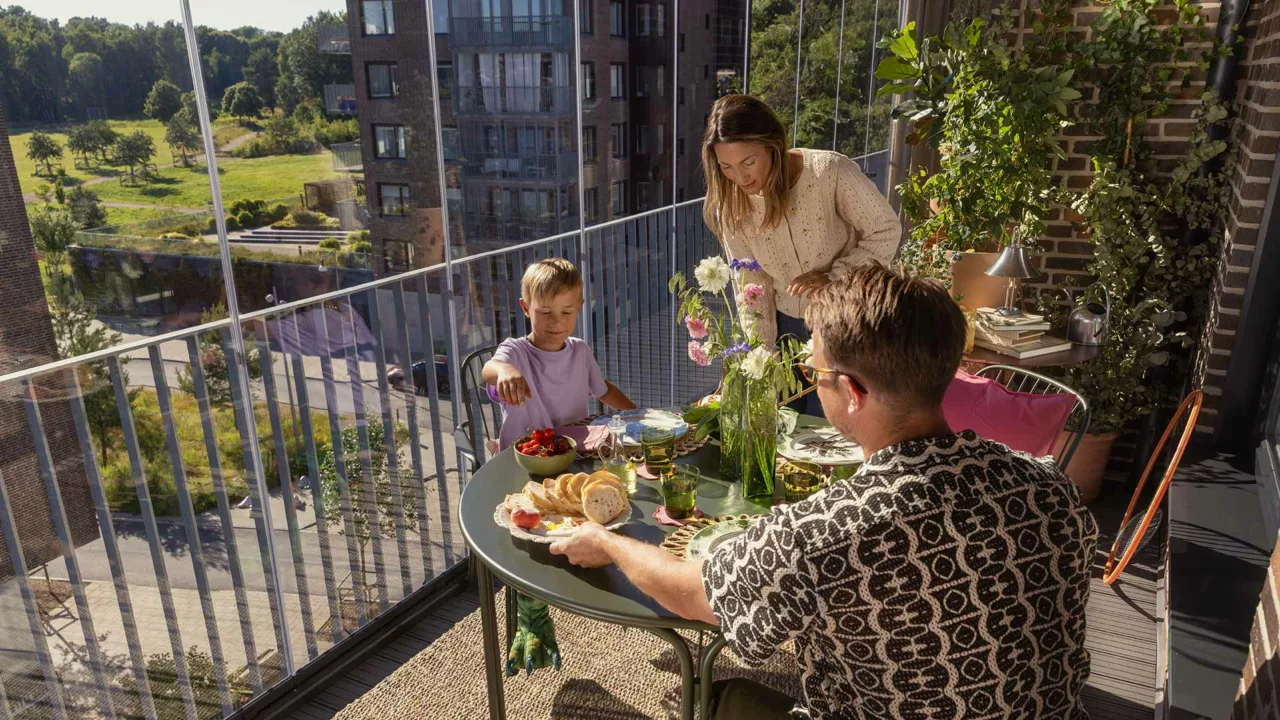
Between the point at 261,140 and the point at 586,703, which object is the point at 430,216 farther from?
the point at 586,703

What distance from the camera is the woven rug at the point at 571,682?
2359mm

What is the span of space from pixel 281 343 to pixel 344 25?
0.94 meters

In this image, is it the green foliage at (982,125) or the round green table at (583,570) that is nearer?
the round green table at (583,570)

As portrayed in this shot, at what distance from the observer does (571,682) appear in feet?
8.05

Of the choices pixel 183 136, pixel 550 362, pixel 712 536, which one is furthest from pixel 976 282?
pixel 183 136

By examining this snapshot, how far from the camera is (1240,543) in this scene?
208cm

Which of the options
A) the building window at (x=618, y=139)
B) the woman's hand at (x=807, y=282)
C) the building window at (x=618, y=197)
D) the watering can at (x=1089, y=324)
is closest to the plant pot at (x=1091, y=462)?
the watering can at (x=1089, y=324)

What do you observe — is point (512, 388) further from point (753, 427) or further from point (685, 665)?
point (685, 665)

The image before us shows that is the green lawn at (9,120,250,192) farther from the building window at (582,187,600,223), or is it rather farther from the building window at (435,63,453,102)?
the building window at (582,187,600,223)

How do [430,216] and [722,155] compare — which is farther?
[430,216]

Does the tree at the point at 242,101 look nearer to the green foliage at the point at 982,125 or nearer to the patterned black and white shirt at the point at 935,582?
the patterned black and white shirt at the point at 935,582

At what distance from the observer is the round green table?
A: 4.76 ft

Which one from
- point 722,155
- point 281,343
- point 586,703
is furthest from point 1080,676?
point 281,343

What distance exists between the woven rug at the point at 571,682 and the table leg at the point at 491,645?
0.75ft
